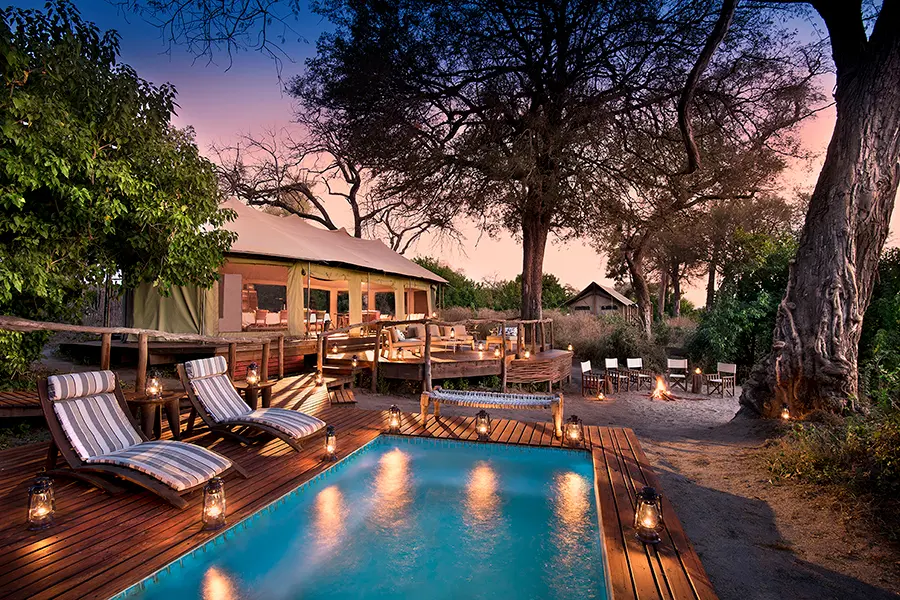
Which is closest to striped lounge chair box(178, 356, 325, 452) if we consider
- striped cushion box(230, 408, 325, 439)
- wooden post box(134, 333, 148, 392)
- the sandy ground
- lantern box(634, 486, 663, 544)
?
striped cushion box(230, 408, 325, 439)

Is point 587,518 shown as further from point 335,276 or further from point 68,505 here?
point 335,276

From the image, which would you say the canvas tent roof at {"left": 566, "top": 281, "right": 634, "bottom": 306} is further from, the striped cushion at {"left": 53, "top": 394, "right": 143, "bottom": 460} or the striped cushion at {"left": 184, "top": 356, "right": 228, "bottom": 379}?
the striped cushion at {"left": 53, "top": 394, "right": 143, "bottom": 460}

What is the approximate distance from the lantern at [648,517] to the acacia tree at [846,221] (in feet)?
15.6

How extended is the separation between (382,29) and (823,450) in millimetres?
10864

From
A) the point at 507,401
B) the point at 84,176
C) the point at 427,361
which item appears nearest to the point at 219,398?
the point at 507,401

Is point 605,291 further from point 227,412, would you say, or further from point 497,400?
point 227,412

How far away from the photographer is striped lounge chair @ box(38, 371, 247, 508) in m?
3.70

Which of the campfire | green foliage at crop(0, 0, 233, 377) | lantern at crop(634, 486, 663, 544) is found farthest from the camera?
the campfire

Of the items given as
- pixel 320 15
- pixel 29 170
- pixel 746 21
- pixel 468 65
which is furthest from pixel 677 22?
pixel 29 170

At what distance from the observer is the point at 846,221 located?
6762 mm

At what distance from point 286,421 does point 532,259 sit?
9.52m

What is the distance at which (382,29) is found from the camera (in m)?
10.4

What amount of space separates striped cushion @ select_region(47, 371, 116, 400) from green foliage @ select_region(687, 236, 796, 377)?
45.2 ft

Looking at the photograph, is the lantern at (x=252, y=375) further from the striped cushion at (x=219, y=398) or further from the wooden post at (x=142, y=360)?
the wooden post at (x=142, y=360)
